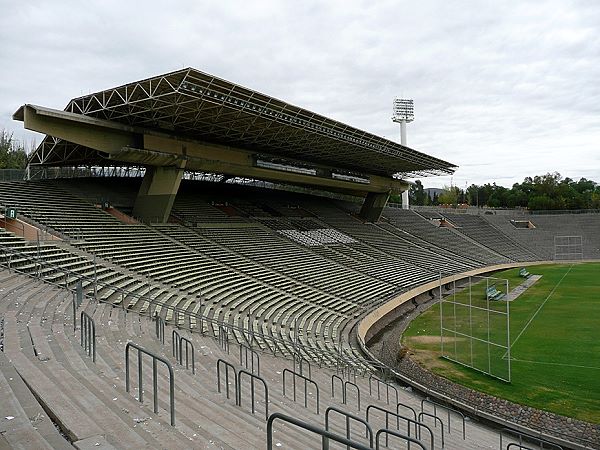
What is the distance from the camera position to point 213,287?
69.2 ft

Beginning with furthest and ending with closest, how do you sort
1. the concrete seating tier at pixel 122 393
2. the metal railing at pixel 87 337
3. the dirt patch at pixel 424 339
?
1. the dirt patch at pixel 424 339
2. the metal railing at pixel 87 337
3. the concrete seating tier at pixel 122 393

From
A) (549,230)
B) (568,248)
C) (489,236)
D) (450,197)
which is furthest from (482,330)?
(450,197)

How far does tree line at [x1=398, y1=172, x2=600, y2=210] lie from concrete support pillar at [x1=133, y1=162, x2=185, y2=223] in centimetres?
5275

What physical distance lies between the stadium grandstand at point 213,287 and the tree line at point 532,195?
40169 mm

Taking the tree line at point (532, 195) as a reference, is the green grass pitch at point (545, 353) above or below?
below

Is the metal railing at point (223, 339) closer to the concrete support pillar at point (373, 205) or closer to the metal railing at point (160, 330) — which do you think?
the metal railing at point (160, 330)

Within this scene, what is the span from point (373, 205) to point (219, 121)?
2974 centimetres

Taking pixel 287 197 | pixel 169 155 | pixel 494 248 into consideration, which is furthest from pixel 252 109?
pixel 494 248

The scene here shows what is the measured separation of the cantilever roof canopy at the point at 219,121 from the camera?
68.8 feet

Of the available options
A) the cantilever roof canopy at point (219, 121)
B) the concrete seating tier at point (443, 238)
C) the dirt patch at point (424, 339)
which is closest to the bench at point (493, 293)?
the dirt patch at point (424, 339)

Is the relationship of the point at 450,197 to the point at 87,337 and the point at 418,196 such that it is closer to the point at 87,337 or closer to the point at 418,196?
the point at 418,196

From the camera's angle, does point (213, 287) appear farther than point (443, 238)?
No

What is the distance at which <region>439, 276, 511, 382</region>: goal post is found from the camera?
17.3 meters

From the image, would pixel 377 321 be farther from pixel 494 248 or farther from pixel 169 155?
pixel 494 248
